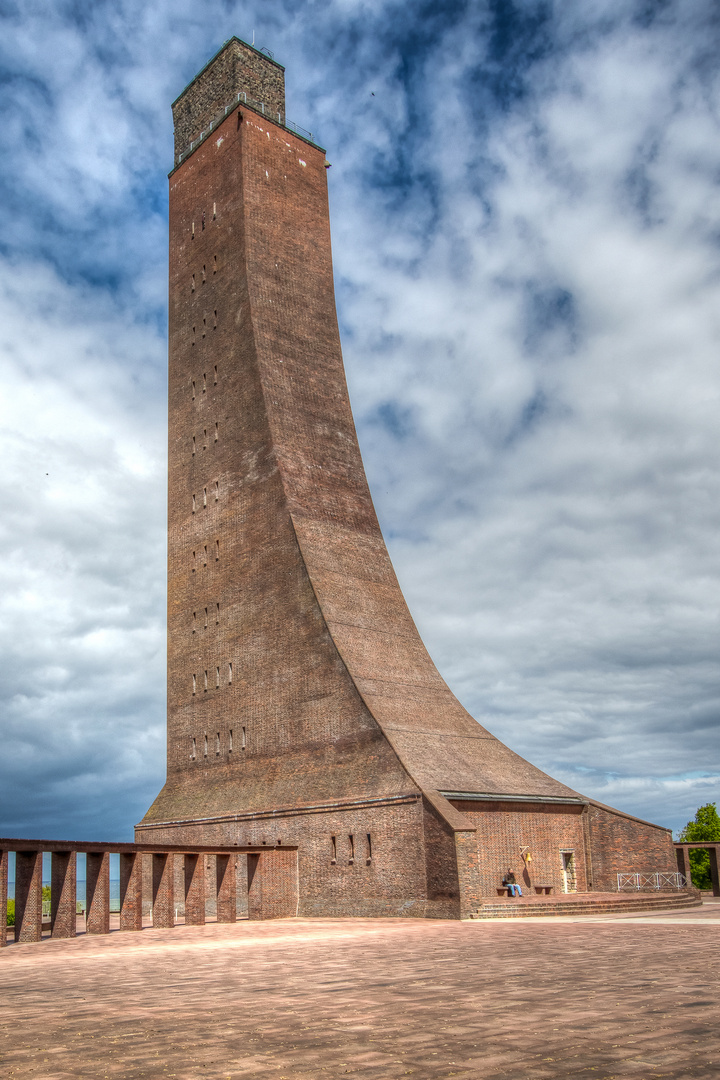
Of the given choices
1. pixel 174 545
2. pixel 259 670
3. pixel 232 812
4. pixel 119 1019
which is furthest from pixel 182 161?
pixel 119 1019

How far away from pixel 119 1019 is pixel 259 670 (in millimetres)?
16349

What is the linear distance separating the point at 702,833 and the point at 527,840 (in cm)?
2286

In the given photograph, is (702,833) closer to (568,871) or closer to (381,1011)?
(568,871)

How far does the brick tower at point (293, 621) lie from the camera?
18.8m

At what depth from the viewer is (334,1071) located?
4.36 metres

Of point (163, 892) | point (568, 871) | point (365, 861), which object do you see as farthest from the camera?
point (568, 871)

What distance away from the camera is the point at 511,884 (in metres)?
18.7

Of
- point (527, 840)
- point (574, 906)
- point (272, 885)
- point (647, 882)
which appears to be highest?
point (527, 840)

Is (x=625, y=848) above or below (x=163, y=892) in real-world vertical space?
above

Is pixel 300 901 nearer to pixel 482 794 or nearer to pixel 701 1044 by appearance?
pixel 482 794

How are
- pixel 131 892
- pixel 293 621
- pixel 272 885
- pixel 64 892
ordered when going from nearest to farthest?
pixel 64 892, pixel 131 892, pixel 272 885, pixel 293 621

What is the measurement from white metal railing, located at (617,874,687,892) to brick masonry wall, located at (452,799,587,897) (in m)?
0.85

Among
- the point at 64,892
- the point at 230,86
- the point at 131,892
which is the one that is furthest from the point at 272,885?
the point at 230,86

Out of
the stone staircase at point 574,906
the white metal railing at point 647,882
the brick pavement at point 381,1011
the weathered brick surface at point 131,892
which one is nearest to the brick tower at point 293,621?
the white metal railing at point 647,882
